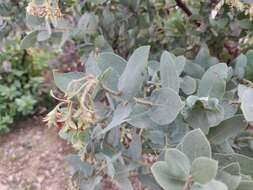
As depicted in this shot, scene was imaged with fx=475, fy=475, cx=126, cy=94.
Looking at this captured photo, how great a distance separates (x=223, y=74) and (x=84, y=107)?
0.30m

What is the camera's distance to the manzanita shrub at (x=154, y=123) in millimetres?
713

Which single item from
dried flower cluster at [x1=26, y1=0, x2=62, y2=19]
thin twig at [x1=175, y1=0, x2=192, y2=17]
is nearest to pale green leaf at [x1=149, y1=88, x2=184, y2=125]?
dried flower cluster at [x1=26, y1=0, x2=62, y2=19]

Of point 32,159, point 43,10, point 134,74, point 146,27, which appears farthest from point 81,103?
point 32,159

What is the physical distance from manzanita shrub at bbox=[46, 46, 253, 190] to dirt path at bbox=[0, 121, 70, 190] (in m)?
1.31

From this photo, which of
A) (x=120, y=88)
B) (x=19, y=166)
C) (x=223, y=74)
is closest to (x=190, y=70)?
(x=223, y=74)

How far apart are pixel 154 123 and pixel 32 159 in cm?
167

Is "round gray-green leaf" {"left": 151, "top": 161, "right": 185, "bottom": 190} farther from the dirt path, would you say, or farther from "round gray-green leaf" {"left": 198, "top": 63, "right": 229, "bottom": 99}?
the dirt path

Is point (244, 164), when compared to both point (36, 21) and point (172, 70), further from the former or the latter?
Answer: point (36, 21)

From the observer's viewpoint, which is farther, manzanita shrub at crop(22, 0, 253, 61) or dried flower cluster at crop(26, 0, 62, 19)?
manzanita shrub at crop(22, 0, 253, 61)

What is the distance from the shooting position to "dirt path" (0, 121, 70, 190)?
2275mm

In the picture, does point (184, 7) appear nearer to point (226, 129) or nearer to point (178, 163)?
point (226, 129)

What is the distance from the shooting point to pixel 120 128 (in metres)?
0.96

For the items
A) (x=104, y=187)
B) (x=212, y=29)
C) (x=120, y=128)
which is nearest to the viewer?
(x=120, y=128)

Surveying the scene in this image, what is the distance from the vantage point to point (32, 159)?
2.41 m
